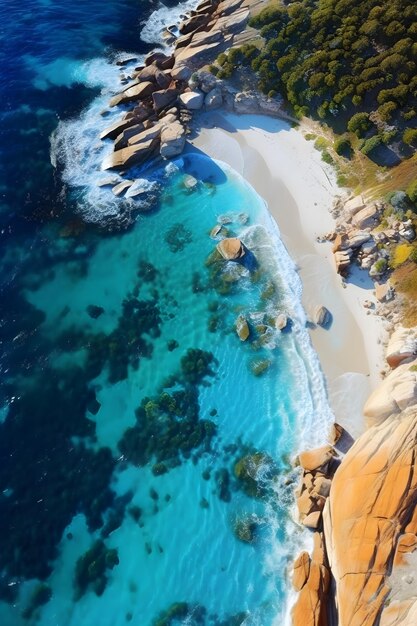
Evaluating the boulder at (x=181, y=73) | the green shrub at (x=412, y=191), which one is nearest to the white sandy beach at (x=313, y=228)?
the boulder at (x=181, y=73)

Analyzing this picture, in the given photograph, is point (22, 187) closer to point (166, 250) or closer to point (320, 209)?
point (166, 250)

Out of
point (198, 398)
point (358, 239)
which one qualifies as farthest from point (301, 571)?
point (358, 239)

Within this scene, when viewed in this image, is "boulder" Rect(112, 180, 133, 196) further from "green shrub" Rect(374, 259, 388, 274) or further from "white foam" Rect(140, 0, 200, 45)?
"green shrub" Rect(374, 259, 388, 274)

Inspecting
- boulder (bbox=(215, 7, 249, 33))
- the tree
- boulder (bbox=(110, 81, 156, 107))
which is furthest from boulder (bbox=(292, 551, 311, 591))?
boulder (bbox=(215, 7, 249, 33))

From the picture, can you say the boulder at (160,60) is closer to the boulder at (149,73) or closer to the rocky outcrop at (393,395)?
the boulder at (149,73)

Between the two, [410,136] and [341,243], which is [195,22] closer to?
[410,136]

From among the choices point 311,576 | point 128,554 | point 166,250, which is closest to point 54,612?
point 128,554

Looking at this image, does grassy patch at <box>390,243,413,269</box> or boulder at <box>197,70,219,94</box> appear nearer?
grassy patch at <box>390,243,413,269</box>
